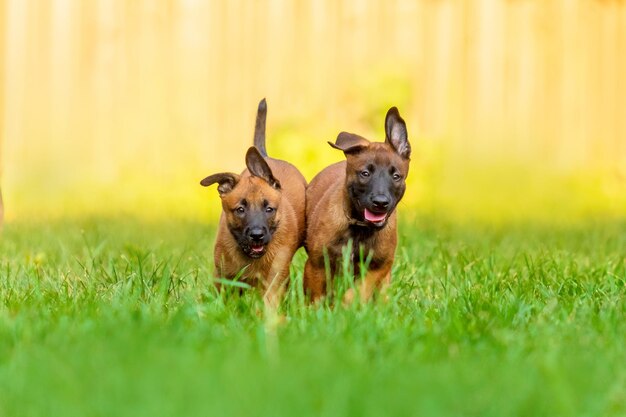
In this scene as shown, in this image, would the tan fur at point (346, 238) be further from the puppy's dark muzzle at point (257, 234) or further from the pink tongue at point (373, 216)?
the puppy's dark muzzle at point (257, 234)

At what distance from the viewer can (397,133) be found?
19.4 feet

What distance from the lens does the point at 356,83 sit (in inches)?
472

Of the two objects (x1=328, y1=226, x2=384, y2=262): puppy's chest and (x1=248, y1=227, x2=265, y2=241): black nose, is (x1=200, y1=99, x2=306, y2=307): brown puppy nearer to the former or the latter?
(x1=248, y1=227, x2=265, y2=241): black nose

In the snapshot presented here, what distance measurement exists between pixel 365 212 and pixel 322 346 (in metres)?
1.87

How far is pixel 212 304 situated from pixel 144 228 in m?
4.24

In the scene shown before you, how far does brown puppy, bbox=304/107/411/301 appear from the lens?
567 cm

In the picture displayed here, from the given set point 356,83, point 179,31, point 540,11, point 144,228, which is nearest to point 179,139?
point 179,31

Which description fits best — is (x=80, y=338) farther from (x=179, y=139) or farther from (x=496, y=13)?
(x=496, y=13)

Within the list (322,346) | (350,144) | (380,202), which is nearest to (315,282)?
(380,202)

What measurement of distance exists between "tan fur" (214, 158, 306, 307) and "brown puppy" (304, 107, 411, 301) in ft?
0.51

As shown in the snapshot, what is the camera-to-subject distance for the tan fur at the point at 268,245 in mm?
6020

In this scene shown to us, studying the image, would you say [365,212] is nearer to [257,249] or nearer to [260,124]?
[257,249]

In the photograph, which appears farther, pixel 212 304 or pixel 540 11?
pixel 540 11

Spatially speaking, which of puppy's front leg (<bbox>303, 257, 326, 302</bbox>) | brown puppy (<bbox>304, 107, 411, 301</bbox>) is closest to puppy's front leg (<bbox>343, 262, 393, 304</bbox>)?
brown puppy (<bbox>304, 107, 411, 301</bbox>)
